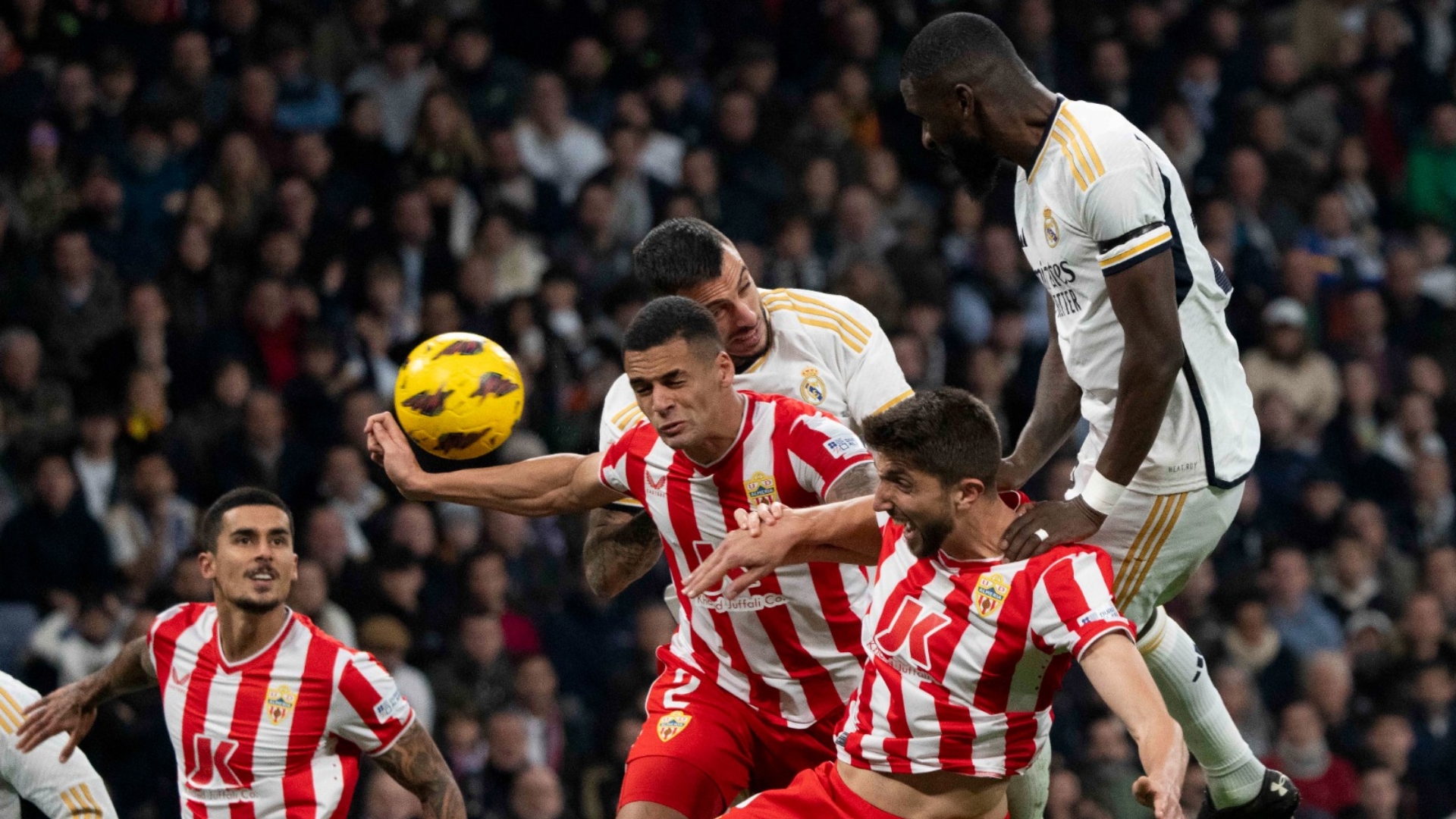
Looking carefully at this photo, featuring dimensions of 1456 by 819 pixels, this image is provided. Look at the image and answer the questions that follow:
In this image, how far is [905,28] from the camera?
42.2 ft

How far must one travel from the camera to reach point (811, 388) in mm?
5539

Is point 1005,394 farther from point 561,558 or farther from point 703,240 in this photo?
point 703,240

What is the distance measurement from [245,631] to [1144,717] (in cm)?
313

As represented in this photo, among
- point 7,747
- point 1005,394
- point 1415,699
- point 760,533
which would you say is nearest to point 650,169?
point 1005,394

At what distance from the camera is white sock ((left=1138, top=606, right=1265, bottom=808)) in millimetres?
5227

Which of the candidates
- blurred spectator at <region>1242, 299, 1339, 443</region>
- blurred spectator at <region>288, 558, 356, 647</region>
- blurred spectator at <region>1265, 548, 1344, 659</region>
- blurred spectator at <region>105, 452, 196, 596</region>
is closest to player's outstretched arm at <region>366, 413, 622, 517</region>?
blurred spectator at <region>288, 558, 356, 647</region>

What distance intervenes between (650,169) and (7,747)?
243 inches

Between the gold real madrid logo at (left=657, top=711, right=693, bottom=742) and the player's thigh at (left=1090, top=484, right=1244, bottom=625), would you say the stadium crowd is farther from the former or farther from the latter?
the player's thigh at (left=1090, top=484, right=1244, bottom=625)

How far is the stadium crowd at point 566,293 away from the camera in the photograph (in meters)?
8.70

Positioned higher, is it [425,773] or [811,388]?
[811,388]

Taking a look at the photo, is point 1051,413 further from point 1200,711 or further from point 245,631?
point 245,631

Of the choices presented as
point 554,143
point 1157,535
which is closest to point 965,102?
point 1157,535

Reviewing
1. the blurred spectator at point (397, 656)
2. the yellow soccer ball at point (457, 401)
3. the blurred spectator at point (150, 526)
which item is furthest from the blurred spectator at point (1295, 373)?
the yellow soccer ball at point (457, 401)

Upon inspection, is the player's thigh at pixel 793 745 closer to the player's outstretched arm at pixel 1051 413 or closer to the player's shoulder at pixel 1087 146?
the player's outstretched arm at pixel 1051 413
